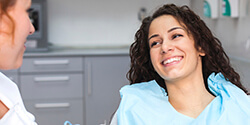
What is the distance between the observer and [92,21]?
3.94 meters

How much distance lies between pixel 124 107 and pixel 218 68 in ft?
1.50

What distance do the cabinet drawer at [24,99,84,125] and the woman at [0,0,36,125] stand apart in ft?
8.26

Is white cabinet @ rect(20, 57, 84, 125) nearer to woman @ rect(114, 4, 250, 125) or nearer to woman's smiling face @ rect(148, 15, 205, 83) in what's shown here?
woman @ rect(114, 4, 250, 125)

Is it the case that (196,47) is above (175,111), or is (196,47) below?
above

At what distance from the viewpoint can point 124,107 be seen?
1.42 m

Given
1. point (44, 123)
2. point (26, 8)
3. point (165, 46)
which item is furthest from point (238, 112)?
point (44, 123)

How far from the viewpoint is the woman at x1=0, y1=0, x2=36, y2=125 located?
78 cm

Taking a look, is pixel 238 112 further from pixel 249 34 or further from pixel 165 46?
pixel 249 34

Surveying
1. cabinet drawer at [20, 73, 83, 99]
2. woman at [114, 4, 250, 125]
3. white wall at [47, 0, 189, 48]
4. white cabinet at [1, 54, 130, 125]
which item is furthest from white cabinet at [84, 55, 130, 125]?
woman at [114, 4, 250, 125]

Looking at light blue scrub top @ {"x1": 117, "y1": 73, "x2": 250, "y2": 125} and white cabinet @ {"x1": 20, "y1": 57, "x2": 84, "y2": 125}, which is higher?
Result: light blue scrub top @ {"x1": 117, "y1": 73, "x2": 250, "y2": 125}

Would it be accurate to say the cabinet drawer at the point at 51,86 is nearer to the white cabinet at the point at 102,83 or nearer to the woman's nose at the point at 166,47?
the white cabinet at the point at 102,83

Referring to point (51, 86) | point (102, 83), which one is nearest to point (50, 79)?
point (51, 86)

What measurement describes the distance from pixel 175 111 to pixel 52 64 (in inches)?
84.7

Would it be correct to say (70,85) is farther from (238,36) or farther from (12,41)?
(12,41)
